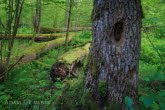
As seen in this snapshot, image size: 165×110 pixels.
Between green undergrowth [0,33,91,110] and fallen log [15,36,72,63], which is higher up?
fallen log [15,36,72,63]

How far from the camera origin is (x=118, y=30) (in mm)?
3727

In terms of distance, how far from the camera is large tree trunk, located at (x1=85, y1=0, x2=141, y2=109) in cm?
367

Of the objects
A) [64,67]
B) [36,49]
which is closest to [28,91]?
[64,67]

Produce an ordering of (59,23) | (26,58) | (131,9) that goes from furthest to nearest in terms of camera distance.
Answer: (59,23), (26,58), (131,9)

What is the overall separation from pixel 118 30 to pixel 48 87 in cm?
416

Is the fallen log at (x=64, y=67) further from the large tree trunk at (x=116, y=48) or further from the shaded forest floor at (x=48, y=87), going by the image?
the large tree trunk at (x=116, y=48)

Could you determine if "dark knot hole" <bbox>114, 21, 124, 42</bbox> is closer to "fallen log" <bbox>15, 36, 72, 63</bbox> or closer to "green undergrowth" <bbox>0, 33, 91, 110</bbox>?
"green undergrowth" <bbox>0, 33, 91, 110</bbox>

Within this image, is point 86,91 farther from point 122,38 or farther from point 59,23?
point 59,23

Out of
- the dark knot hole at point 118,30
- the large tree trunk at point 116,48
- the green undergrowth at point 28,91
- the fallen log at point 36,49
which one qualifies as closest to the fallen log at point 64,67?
the green undergrowth at point 28,91

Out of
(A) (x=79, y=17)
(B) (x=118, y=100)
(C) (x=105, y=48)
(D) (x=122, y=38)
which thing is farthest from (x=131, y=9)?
(A) (x=79, y=17)

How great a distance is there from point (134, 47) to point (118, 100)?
77 cm

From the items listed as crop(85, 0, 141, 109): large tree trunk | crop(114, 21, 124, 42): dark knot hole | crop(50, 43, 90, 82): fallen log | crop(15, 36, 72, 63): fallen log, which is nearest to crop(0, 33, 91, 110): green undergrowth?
crop(50, 43, 90, 82): fallen log

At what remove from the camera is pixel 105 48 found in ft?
12.3

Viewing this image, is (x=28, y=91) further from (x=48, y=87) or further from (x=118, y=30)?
(x=118, y=30)
